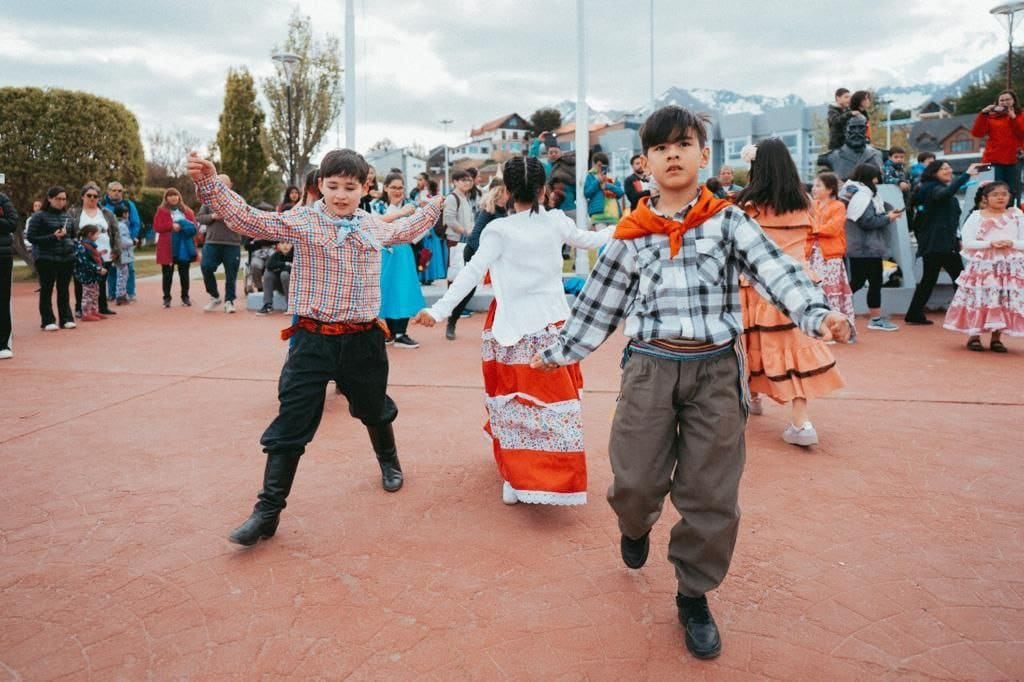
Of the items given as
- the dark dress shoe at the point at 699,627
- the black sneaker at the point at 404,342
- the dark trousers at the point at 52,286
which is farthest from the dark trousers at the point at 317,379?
the dark trousers at the point at 52,286

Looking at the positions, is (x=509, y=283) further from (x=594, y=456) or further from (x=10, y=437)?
(x=10, y=437)

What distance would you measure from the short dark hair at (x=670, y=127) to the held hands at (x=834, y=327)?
77 centimetres

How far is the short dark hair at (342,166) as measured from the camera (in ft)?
12.0

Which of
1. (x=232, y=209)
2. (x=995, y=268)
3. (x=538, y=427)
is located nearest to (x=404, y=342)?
(x=538, y=427)

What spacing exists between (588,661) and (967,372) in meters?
6.05

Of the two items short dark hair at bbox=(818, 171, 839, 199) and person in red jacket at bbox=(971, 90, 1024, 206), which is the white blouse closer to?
short dark hair at bbox=(818, 171, 839, 199)

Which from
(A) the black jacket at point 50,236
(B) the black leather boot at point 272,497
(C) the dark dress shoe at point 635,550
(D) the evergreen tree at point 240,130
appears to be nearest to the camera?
(C) the dark dress shoe at point 635,550

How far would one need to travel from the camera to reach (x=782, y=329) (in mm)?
4941

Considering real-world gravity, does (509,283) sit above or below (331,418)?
above

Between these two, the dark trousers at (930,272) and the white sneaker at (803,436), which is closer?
the white sneaker at (803,436)

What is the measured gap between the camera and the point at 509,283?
414 centimetres

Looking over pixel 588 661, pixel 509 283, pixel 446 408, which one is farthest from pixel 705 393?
pixel 446 408

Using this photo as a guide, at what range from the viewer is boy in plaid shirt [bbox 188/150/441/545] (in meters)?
3.51

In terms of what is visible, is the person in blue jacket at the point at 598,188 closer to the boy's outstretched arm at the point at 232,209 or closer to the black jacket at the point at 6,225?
the black jacket at the point at 6,225
